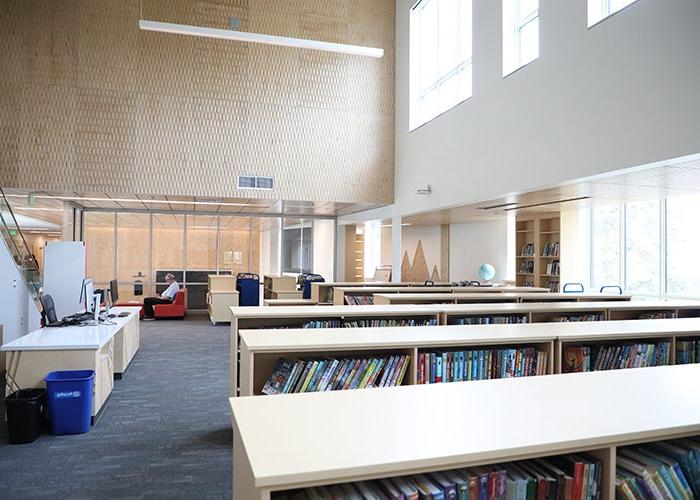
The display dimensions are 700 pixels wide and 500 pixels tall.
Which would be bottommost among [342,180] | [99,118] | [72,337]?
[72,337]

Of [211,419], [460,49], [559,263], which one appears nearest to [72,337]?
[211,419]

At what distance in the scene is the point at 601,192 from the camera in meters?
6.82

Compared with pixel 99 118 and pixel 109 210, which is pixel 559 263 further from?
pixel 109 210

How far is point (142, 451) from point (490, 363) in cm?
271

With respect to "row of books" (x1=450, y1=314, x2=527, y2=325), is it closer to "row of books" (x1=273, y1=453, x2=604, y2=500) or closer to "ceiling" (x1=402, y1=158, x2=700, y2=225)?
"ceiling" (x1=402, y1=158, x2=700, y2=225)

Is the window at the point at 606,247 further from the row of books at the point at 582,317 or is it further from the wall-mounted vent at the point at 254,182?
the wall-mounted vent at the point at 254,182

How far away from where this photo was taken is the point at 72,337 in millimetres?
4629

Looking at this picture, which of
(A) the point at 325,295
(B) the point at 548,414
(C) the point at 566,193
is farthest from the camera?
(A) the point at 325,295

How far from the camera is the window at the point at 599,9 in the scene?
5.53 meters

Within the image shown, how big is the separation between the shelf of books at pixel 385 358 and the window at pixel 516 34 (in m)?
5.19

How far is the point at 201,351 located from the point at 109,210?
5836mm

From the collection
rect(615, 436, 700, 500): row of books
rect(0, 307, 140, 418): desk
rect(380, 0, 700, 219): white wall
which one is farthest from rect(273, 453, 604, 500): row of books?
rect(380, 0, 700, 219): white wall

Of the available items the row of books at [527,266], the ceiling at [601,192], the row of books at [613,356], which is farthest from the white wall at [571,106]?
the row of books at [527,266]

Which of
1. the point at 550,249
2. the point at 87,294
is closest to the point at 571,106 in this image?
the point at 550,249
